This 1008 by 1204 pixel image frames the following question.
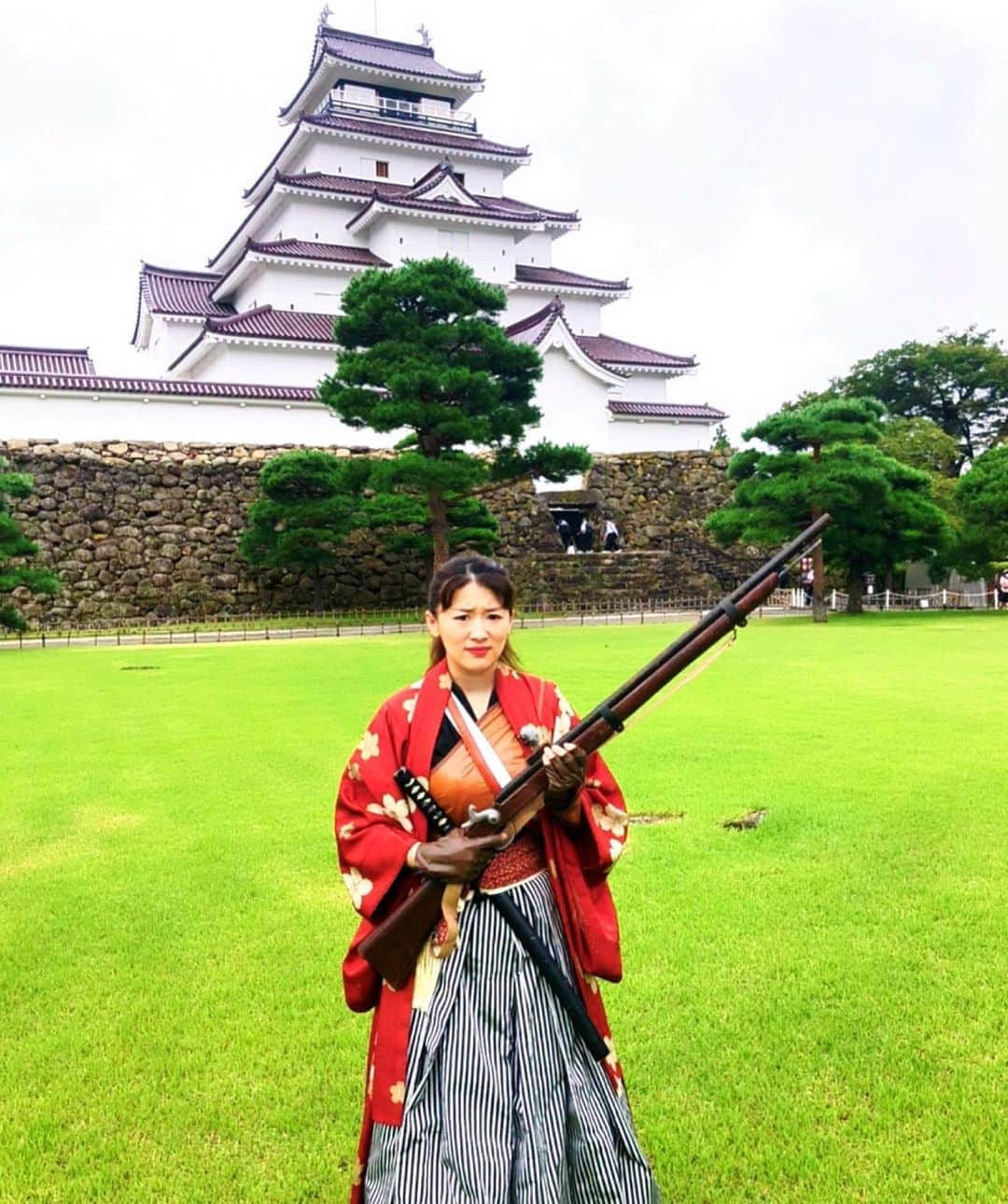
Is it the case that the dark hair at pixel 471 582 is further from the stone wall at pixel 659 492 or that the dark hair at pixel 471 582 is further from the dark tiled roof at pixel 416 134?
the dark tiled roof at pixel 416 134

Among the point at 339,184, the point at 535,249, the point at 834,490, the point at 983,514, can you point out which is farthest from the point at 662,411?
the point at 339,184

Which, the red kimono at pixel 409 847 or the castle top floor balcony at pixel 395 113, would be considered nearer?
the red kimono at pixel 409 847

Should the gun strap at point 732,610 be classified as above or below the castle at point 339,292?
below

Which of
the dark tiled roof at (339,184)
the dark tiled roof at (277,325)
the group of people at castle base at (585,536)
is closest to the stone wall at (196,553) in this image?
the group of people at castle base at (585,536)

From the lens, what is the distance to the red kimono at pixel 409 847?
2.05 m

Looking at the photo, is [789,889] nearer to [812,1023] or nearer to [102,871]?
[812,1023]

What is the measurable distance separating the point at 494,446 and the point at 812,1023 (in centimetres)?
1843

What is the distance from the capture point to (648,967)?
12.1 feet

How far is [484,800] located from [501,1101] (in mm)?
603

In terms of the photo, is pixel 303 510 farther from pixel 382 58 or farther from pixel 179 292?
pixel 382 58

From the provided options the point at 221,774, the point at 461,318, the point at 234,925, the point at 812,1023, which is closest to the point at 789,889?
the point at 812,1023

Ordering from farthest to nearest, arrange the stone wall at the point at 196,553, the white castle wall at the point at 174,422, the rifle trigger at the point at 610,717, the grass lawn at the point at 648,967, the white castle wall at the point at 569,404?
the white castle wall at the point at 569,404 → the white castle wall at the point at 174,422 → the stone wall at the point at 196,553 → the grass lawn at the point at 648,967 → the rifle trigger at the point at 610,717

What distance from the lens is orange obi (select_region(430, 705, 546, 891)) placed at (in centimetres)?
212

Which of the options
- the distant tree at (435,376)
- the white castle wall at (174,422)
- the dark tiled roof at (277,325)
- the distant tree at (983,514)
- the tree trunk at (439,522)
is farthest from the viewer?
the dark tiled roof at (277,325)
